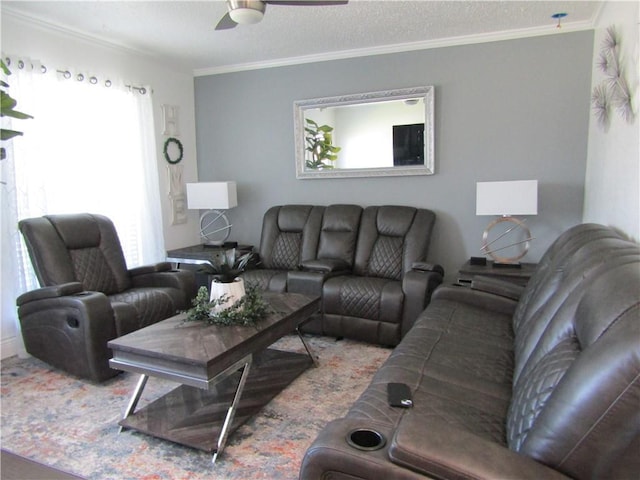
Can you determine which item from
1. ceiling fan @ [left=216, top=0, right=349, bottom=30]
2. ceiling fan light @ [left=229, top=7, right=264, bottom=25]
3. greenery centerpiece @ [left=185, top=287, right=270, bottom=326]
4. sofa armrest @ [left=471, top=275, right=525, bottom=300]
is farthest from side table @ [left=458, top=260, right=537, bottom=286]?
ceiling fan light @ [left=229, top=7, right=264, bottom=25]

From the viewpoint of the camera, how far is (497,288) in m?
2.87

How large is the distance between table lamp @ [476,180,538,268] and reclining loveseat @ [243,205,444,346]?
501 millimetres

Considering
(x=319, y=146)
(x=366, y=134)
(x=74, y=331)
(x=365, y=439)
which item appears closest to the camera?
(x=365, y=439)

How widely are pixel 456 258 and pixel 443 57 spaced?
1.87m

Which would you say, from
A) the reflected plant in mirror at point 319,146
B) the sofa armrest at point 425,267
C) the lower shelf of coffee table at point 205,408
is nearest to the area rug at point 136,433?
the lower shelf of coffee table at point 205,408

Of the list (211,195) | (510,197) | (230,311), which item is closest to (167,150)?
(211,195)

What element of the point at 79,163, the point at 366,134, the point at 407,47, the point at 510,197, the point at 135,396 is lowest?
the point at 135,396

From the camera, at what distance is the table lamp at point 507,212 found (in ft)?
11.2

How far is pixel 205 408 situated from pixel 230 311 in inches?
22.3

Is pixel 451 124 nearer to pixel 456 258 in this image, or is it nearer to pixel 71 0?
pixel 456 258

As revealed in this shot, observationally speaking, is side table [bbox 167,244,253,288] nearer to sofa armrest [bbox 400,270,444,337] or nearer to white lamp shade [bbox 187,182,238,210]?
white lamp shade [bbox 187,182,238,210]

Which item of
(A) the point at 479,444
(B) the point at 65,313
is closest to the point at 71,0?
(B) the point at 65,313

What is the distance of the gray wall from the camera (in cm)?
366

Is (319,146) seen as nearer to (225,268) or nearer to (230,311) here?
(225,268)
